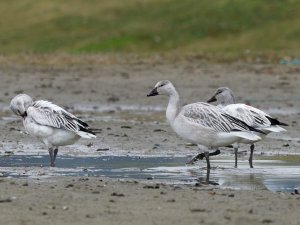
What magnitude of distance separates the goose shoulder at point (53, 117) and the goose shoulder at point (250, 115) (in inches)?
82.0

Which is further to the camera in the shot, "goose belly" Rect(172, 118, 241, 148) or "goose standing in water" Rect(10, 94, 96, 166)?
"goose standing in water" Rect(10, 94, 96, 166)

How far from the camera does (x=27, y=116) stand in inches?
588

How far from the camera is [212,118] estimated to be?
1380cm

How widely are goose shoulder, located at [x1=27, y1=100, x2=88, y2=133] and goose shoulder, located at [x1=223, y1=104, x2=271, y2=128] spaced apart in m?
2.08

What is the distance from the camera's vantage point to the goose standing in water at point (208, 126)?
44.8ft

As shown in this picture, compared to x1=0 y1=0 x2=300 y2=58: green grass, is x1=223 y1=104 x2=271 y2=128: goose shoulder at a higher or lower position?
lower

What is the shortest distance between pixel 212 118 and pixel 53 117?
2.25 m

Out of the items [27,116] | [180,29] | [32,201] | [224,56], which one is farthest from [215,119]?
[180,29]

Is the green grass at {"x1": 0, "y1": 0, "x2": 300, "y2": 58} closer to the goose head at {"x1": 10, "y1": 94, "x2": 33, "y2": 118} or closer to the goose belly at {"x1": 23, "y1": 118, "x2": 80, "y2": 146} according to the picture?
the goose head at {"x1": 10, "y1": 94, "x2": 33, "y2": 118}

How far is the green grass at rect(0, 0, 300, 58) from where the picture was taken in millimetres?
36281

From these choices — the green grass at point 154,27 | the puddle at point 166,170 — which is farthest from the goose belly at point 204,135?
the green grass at point 154,27

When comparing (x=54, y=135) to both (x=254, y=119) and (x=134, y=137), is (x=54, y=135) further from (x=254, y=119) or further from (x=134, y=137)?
(x=134, y=137)

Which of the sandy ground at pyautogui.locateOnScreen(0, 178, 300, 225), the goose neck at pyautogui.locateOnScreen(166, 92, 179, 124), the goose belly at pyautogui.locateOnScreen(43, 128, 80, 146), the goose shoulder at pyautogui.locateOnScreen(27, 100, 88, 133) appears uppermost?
the goose neck at pyautogui.locateOnScreen(166, 92, 179, 124)

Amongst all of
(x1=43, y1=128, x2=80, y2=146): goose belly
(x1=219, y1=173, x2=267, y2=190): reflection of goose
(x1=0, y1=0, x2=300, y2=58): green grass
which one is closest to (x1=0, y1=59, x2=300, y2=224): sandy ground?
(x1=219, y1=173, x2=267, y2=190): reflection of goose
